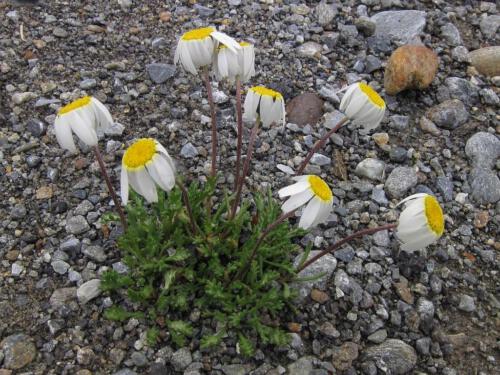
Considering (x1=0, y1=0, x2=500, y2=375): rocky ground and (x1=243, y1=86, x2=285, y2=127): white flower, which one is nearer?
(x1=243, y1=86, x2=285, y2=127): white flower

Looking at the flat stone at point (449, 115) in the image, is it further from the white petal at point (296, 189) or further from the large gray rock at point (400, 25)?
the white petal at point (296, 189)

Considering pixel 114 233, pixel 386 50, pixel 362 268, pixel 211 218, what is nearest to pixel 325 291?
pixel 362 268

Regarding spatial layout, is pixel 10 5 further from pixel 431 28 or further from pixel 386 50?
pixel 431 28

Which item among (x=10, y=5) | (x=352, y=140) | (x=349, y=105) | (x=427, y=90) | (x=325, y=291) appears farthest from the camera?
(x=10, y=5)

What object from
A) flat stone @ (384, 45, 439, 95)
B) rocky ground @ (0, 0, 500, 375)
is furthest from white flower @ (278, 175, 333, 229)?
flat stone @ (384, 45, 439, 95)

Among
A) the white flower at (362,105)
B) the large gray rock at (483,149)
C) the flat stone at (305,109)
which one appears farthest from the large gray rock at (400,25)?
the white flower at (362,105)

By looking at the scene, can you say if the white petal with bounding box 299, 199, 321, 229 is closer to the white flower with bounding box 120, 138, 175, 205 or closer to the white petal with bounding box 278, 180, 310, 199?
the white petal with bounding box 278, 180, 310, 199
